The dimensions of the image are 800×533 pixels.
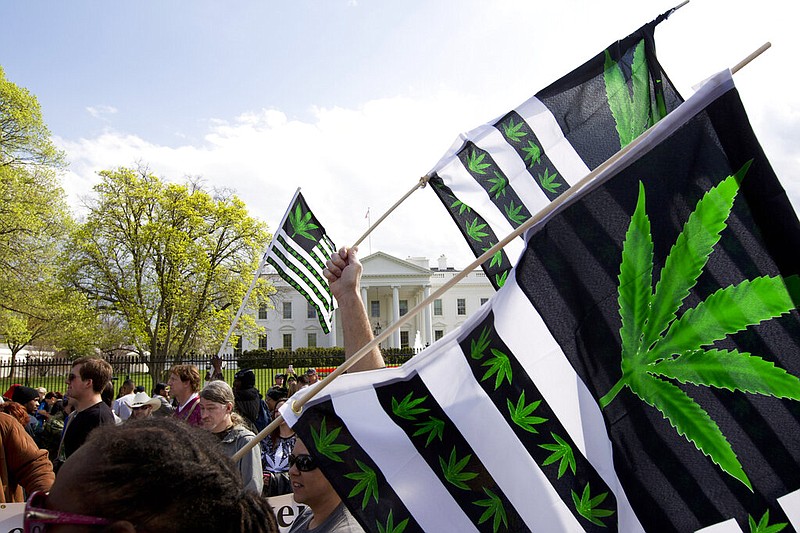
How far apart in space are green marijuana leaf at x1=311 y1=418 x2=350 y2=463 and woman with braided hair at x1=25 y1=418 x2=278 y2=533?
644mm

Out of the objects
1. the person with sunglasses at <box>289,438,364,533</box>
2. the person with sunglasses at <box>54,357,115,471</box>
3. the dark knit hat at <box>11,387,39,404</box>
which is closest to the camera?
the person with sunglasses at <box>289,438,364,533</box>

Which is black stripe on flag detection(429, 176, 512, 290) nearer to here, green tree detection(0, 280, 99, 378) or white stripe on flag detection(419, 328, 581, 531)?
white stripe on flag detection(419, 328, 581, 531)

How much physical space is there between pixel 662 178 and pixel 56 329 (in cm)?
3559

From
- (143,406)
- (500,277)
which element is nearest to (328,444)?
(500,277)

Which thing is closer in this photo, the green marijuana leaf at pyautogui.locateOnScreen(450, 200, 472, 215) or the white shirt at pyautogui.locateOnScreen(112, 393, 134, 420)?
the green marijuana leaf at pyautogui.locateOnScreen(450, 200, 472, 215)

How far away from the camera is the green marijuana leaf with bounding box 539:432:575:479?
186cm

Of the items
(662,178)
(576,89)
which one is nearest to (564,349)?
(662,178)

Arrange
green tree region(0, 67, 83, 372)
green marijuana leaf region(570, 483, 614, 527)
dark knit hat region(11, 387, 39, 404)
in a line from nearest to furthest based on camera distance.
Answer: green marijuana leaf region(570, 483, 614, 527) → dark knit hat region(11, 387, 39, 404) → green tree region(0, 67, 83, 372)

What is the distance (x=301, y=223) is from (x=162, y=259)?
2806 cm

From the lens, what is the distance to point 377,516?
1889 mm

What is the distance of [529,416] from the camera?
1892mm

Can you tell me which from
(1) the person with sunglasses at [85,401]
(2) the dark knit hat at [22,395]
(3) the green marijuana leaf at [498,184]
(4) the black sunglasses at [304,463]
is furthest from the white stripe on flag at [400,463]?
(2) the dark knit hat at [22,395]

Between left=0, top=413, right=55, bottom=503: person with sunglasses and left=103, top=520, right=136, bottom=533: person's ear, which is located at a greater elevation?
left=103, top=520, right=136, bottom=533: person's ear

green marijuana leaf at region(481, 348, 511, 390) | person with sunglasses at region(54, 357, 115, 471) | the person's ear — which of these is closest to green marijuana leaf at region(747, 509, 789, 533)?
green marijuana leaf at region(481, 348, 511, 390)
